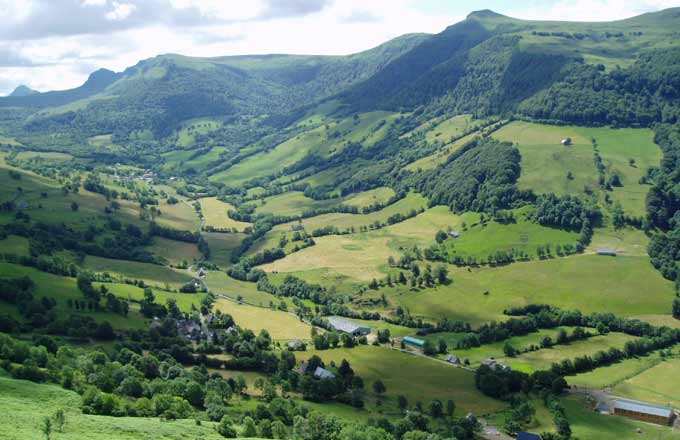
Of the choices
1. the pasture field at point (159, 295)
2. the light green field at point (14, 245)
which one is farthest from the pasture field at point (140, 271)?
the light green field at point (14, 245)

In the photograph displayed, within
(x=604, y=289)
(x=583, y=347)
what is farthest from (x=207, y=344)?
(x=604, y=289)

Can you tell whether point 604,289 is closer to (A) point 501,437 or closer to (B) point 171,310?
(A) point 501,437

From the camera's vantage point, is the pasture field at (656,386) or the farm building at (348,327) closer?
the pasture field at (656,386)

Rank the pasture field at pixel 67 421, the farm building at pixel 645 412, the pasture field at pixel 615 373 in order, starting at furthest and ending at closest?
the pasture field at pixel 615 373 < the farm building at pixel 645 412 < the pasture field at pixel 67 421

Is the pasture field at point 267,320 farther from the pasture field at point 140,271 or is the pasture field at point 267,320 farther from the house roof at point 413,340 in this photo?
the house roof at point 413,340

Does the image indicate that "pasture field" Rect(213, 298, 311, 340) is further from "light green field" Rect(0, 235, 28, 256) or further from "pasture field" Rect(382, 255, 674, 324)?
"light green field" Rect(0, 235, 28, 256)
